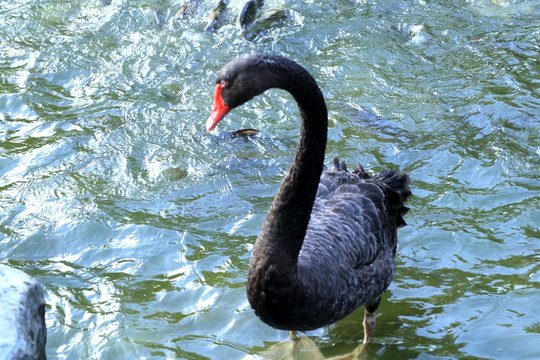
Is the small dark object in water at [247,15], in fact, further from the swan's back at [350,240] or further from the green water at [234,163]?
the swan's back at [350,240]

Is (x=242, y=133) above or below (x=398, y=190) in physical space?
below

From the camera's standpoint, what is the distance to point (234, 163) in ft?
21.4

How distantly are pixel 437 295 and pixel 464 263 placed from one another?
42 cm

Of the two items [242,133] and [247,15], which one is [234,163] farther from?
[247,15]

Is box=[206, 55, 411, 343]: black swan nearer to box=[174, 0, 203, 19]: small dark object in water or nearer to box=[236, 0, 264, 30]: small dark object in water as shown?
box=[236, 0, 264, 30]: small dark object in water

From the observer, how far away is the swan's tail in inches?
202

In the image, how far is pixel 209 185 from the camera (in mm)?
6309

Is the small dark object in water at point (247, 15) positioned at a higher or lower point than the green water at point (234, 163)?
higher

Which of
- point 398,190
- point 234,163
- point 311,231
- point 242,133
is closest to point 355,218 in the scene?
point 311,231

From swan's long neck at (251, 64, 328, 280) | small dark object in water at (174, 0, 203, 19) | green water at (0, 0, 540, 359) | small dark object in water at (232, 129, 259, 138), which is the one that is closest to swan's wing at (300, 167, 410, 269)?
swan's long neck at (251, 64, 328, 280)

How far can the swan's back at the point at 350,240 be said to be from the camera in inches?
168

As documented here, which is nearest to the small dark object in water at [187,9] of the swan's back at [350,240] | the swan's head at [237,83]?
the swan's back at [350,240]

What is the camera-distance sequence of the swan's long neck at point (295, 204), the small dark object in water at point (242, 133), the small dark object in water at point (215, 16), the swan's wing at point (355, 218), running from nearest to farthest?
the swan's long neck at point (295, 204)
the swan's wing at point (355, 218)
the small dark object in water at point (242, 133)
the small dark object in water at point (215, 16)

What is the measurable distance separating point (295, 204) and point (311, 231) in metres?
0.63
